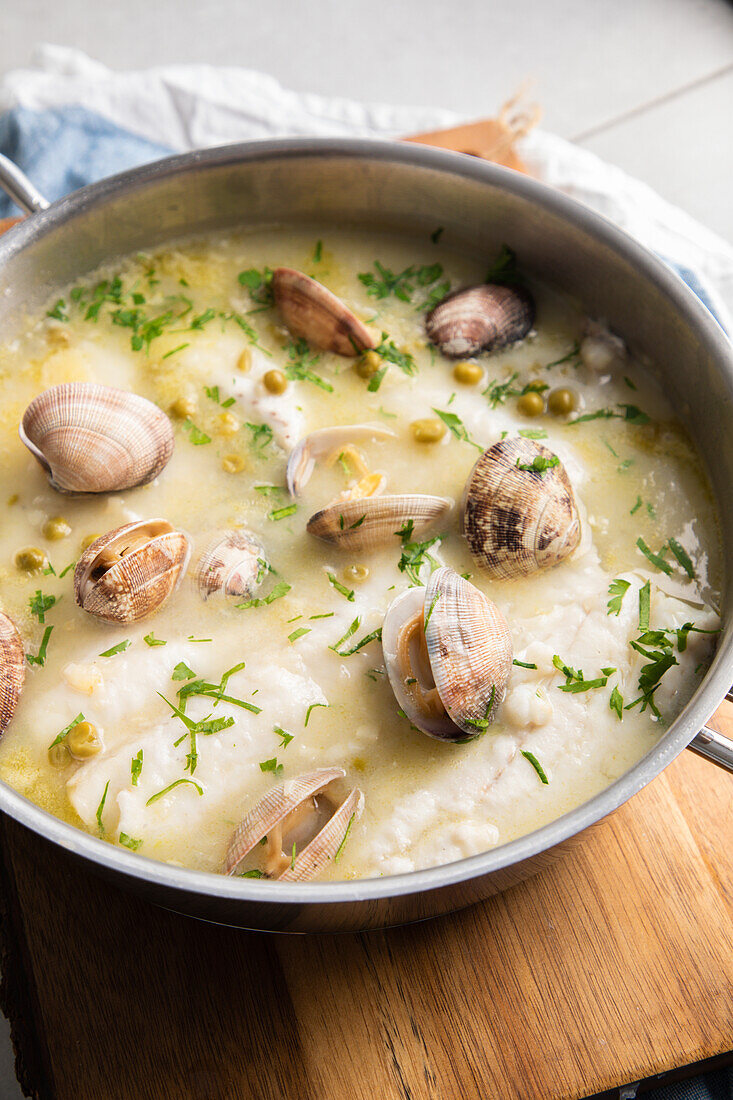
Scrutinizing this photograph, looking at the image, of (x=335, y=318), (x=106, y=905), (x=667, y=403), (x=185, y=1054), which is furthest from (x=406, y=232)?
(x=185, y=1054)

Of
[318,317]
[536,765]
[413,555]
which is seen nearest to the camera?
[536,765]

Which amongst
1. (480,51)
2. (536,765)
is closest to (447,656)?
(536,765)

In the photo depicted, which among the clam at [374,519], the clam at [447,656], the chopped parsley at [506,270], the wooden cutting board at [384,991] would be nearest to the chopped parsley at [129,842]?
the wooden cutting board at [384,991]

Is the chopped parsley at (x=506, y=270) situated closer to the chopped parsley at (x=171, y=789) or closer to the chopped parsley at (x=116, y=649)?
the chopped parsley at (x=116, y=649)

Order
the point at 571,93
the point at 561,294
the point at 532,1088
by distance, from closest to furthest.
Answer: the point at 532,1088
the point at 561,294
the point at 571,93

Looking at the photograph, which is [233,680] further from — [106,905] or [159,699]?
[106,905]

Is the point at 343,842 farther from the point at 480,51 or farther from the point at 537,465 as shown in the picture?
the point at 480,51
